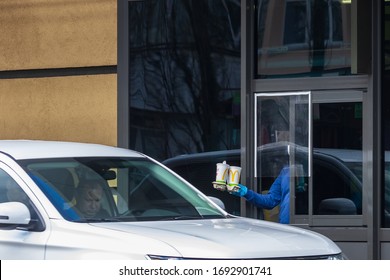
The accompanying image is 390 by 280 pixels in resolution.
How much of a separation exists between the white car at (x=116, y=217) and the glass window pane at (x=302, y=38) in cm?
433

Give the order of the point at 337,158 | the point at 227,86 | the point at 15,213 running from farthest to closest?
the point at 227,86 → the point at 337,158 → the point at 15,213

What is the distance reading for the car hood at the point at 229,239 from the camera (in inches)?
230

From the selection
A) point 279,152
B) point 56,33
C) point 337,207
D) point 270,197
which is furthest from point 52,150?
point 56,33

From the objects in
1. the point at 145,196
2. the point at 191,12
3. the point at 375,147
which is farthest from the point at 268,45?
the point at 145,196

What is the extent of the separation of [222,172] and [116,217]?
16.5 feet

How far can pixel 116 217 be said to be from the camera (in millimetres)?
6750

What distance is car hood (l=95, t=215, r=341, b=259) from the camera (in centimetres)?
584

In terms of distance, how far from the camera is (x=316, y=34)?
11680mm

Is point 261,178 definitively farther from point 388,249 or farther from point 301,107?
point 388,249

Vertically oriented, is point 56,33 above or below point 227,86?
above

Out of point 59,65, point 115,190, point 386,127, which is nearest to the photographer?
point 115,190

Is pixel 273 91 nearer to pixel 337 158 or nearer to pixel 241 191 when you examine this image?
pixel 337 158

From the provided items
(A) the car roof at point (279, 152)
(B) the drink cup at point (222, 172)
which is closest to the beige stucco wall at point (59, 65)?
(A) the car roof at point (279, 152)

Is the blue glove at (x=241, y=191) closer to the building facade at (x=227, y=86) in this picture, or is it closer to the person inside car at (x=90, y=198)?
the building facade at (x=227, y=86)
